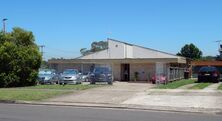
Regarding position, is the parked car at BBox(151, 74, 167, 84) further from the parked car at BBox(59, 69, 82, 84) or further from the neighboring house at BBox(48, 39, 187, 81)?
the parked car at BBox(59, 69, 82, 84)

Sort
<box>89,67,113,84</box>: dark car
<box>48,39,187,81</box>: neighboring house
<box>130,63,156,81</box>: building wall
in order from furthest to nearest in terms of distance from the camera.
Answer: <box>130,63,156,81</box>: building wall → <box>48,39,187,81</box>: neighboring house → <box>89,67,113,84</box>: dark car

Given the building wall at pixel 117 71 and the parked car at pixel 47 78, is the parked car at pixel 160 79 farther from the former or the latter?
the building wall at pixel 117 71

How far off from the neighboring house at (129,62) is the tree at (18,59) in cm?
1154

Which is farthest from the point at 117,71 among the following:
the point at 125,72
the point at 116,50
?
the point at 116,50

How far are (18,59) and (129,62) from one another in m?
15.5

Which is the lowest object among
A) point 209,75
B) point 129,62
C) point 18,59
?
point 209,75

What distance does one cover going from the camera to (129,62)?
48.9 meters

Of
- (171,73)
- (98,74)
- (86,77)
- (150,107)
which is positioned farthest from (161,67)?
(150,107)

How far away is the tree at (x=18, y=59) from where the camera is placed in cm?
3659

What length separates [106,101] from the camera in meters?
23.3

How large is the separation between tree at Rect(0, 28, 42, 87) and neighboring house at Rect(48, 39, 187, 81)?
11.5 meters

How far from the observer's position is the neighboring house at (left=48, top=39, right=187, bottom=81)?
47.1 meters

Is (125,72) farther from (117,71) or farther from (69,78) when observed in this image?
(69,78)

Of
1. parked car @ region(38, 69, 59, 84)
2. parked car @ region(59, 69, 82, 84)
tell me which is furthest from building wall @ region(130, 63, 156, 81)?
parked car @ region(59, 69, 82, 84)
